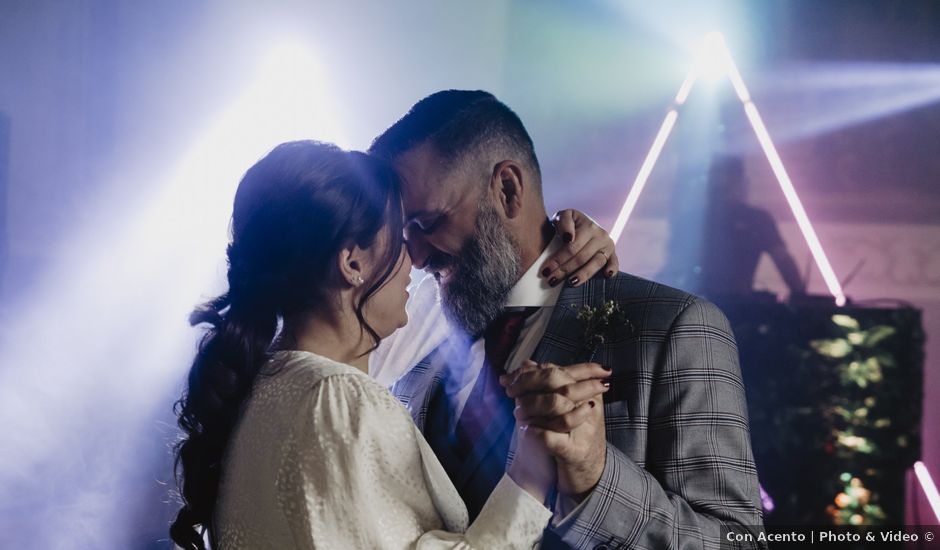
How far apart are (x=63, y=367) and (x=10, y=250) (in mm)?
514

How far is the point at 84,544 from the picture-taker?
3182 mm

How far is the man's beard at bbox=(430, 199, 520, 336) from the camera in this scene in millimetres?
1872

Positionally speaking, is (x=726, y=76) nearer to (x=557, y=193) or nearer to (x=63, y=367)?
(x=557, y=193)

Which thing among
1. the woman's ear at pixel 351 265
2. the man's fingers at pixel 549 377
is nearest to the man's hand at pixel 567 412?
the man's fingers at pixel 549 377

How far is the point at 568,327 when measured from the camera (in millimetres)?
1674

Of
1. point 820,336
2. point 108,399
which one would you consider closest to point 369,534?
point 108,399

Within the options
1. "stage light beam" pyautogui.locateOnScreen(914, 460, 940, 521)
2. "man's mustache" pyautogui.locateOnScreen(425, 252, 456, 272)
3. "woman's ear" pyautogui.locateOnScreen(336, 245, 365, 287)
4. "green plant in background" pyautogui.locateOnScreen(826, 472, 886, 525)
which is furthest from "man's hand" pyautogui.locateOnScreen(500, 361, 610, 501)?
"stage light beam" pyautogui.locateOnScreen(914, 460, 940, 521)

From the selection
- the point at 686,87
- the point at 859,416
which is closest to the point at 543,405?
the point at 859,416

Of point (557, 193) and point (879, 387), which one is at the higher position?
point (557, 193)

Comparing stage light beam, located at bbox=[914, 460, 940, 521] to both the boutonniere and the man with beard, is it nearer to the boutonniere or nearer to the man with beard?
the man with beard

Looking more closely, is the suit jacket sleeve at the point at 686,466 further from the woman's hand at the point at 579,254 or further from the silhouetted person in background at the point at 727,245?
the silhouetted person in background at the point at 727,245

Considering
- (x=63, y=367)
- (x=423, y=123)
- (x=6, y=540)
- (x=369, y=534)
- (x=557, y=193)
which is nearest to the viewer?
(x=369, y=534)

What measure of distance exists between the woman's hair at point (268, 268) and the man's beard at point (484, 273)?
464 mm

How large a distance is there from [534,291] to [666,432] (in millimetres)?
521
